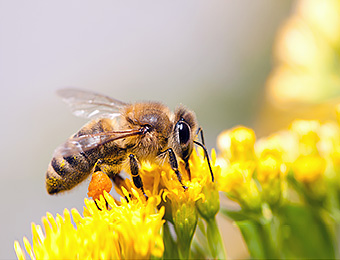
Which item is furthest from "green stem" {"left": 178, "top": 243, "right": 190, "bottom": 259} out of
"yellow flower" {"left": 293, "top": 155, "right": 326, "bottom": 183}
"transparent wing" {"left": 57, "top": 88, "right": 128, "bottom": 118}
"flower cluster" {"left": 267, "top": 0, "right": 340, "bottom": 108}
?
"flower cluster" {"left": 267, "top": 0, "right": 340, "bottom": 108}

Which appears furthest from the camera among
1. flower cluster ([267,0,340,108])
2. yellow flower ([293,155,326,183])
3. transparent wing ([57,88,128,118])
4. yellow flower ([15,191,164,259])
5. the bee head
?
flower cluster ([267,0,340,108])

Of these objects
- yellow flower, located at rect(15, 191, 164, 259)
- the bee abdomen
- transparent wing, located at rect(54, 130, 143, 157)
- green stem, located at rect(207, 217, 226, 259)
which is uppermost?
transparent wing, located at rect(54, 130, 143, 157)

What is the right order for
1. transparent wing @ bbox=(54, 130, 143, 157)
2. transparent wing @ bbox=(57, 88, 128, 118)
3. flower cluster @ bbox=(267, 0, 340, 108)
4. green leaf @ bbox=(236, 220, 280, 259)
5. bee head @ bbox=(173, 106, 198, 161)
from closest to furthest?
transparent wing @ bbox=(54, 130, 143, 157)
bee head @ bbox=(173, 106, 198, 161)
green leaf @ bbox=(236, 220, 280, 259)
transparent wing @ bbox=(57, 88, 128, 118)
flower cluster @ bbox=(267, 0, 340, 108)

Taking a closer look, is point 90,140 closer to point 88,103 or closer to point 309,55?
point 88,103

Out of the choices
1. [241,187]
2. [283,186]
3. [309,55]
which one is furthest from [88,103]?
[309,55]

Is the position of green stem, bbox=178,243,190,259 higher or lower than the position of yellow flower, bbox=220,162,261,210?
lower

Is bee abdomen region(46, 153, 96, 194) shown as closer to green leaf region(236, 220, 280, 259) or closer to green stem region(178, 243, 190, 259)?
green stem region(178, 243, 190, 259)

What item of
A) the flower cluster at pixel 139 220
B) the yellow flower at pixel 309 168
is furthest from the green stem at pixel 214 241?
the yellow flower at pixel 309 168

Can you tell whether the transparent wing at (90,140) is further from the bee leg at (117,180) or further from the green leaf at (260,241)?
the green leaf at (260,241)
